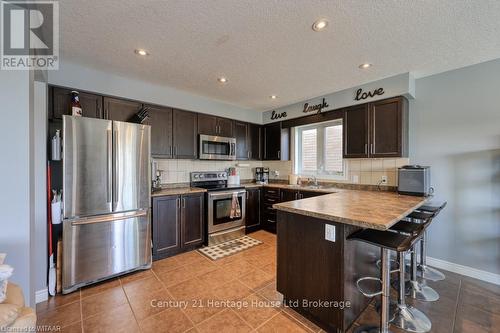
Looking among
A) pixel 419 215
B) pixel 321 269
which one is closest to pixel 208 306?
→ pixel 321 269

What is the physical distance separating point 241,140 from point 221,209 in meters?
1.55

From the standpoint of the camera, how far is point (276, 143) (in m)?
4.51

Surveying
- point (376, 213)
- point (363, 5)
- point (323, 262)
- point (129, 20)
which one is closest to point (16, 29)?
point (129, 20)

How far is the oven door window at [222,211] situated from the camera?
352 cm

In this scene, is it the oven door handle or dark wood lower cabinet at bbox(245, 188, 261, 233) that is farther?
dark wood lower cabinet at bbox(245, 188, 261, 233)

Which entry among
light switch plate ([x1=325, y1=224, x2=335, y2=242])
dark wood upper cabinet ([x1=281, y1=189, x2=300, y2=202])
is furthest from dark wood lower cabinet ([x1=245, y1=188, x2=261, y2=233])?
light switch plate ([x1=325, y1=224, x2=335, y2=242])

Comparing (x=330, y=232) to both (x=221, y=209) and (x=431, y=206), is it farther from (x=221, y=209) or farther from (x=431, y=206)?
(x=221, y=209)

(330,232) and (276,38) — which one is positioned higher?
(276,38)

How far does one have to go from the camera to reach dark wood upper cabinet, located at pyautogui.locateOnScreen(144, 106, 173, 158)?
3.18m

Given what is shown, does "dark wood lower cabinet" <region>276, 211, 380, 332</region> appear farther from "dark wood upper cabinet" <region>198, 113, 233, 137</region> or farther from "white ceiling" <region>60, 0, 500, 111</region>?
"dark wood upper cabinet" <region>198, 113, 233, 137</region>

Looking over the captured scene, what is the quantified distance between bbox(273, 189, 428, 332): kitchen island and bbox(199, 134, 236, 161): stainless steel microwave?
2.15m

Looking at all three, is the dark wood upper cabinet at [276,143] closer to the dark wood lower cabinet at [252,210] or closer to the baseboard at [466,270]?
the dark wood lower cabinet at [252,210]

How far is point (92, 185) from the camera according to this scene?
2277 mm

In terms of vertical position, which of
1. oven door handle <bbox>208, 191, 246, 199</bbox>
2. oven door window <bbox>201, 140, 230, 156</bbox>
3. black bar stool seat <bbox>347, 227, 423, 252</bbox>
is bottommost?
black bar stool seat <bbox>347, 227, 423, 252</bbox>
